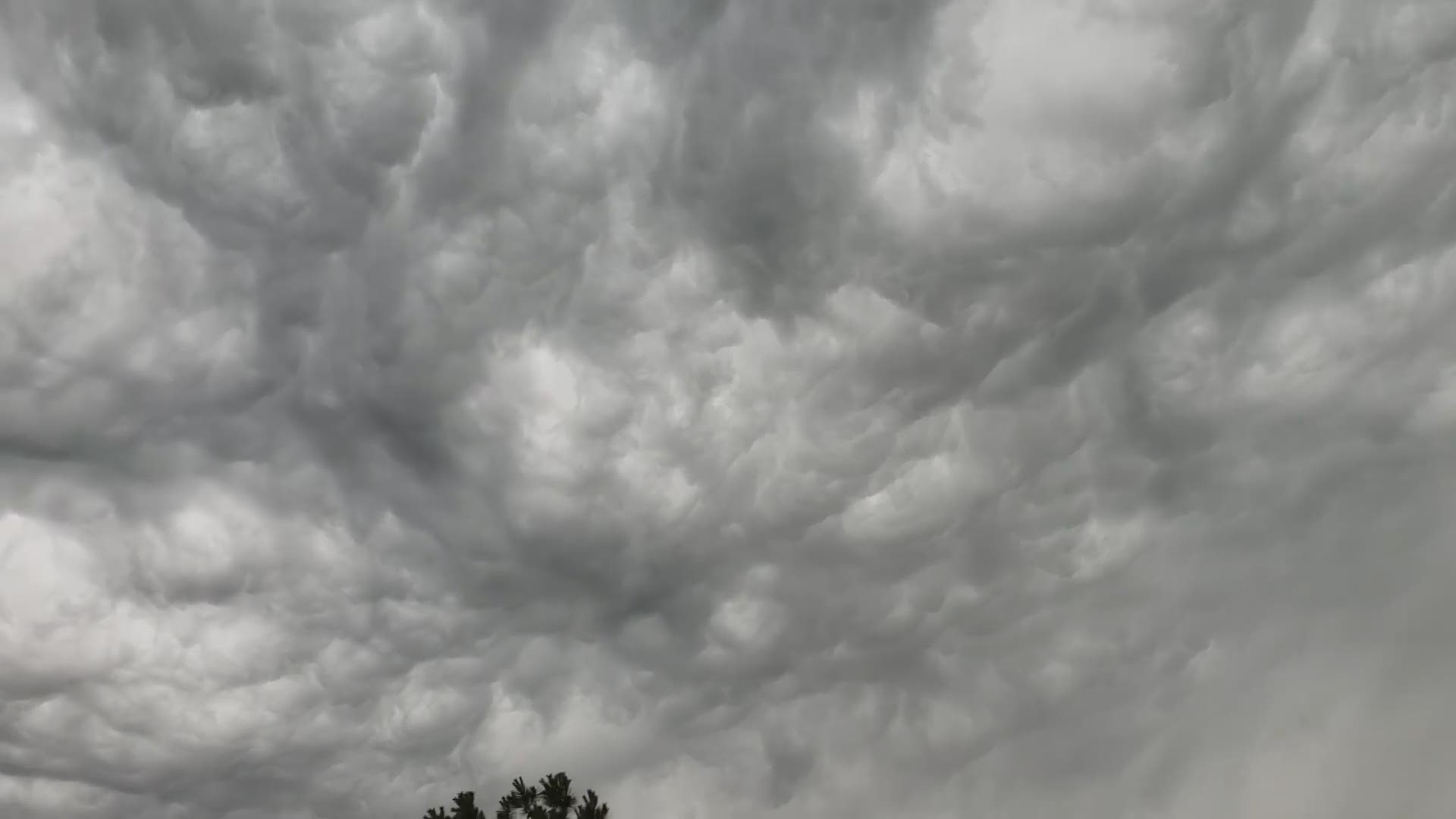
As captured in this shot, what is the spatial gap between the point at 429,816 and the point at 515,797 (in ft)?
17.9

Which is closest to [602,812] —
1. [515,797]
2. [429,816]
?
[515,797]

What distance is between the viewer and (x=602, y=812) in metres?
67.1

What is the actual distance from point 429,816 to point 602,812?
11.1 m

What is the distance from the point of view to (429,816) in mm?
67438

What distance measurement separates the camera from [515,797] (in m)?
69.3

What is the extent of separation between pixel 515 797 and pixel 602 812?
638cm

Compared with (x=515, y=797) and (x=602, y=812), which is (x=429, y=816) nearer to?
(x=515, y=797)
